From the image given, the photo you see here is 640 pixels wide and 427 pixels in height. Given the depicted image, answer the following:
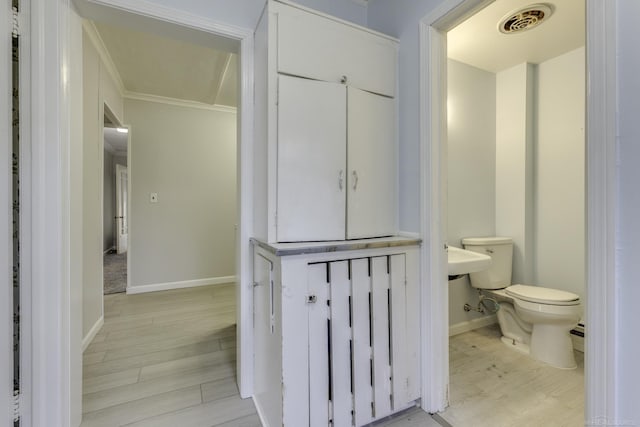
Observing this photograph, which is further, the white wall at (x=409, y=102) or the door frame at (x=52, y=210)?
the white wall at (x=409, y=102)

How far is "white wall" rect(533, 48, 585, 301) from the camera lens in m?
2.07

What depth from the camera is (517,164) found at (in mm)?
2293

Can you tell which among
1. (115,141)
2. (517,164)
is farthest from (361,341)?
(115,141)

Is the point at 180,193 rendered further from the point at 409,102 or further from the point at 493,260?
the point at 493,260

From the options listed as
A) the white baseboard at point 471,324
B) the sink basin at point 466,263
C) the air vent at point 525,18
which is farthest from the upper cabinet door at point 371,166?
the white baseboard at point 471,324

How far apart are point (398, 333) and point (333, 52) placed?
56.6 inches

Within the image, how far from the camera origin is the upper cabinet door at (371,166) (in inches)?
53.3

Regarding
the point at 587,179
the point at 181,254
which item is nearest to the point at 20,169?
the point at 587,179

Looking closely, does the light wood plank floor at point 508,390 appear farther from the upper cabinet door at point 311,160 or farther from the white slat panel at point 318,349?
the upper cabinet door at point 311,160

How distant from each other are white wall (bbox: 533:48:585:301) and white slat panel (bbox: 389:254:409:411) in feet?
5.67

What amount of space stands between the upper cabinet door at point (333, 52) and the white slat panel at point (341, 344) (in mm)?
934

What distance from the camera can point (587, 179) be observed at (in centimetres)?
84

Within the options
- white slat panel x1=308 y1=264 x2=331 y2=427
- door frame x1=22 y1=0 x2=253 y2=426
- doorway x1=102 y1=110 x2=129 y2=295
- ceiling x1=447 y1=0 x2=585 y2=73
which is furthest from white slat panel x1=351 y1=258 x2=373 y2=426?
doorway x1=102 y1=110 x2=129 y2=295

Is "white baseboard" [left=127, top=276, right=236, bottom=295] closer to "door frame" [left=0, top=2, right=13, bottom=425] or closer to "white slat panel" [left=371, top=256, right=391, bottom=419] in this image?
"door frame" [left=0, top=2, right=13, bottom=425]
